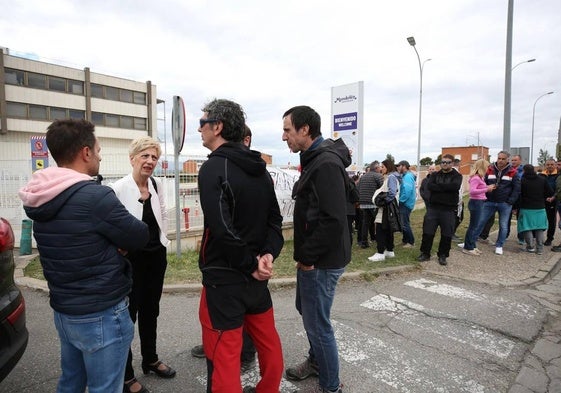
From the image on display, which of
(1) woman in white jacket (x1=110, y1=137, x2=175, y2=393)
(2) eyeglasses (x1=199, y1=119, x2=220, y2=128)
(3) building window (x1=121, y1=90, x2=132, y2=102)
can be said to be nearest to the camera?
(2) eyeglasses (x1=199, y1=119, x2=220, y2=128)

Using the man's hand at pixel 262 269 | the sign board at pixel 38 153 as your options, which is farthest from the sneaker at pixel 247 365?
the sign board at pixel 38 153

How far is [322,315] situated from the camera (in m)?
2.38

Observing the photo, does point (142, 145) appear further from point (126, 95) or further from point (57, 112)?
point (126, 95)

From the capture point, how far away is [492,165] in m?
7.38

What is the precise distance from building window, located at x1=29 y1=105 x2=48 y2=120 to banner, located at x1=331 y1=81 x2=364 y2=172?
3743 cm

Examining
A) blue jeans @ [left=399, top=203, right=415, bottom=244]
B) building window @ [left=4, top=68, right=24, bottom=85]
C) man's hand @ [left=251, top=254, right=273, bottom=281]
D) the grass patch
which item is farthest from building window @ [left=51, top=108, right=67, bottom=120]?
man's hand @ [left=251, top=254, right=273, bottom=281]

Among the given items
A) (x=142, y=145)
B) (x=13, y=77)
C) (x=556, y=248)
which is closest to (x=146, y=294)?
(x=142, y=145)

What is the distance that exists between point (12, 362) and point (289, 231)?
23.5 feet

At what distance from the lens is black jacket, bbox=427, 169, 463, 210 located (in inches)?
236

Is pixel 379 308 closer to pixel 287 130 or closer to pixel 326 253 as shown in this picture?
pixel 326 253

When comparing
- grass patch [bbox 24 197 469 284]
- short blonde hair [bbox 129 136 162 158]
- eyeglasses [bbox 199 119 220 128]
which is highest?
eyeglasses [bbox 199 119 220 128]

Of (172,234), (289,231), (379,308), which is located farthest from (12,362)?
(289,231)

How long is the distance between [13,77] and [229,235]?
43.3 metres

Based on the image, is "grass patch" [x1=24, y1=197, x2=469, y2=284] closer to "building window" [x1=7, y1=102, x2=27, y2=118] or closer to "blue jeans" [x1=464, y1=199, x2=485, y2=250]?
"blue jeans" [x1=464, y1=199, x2=485, y2=250]
